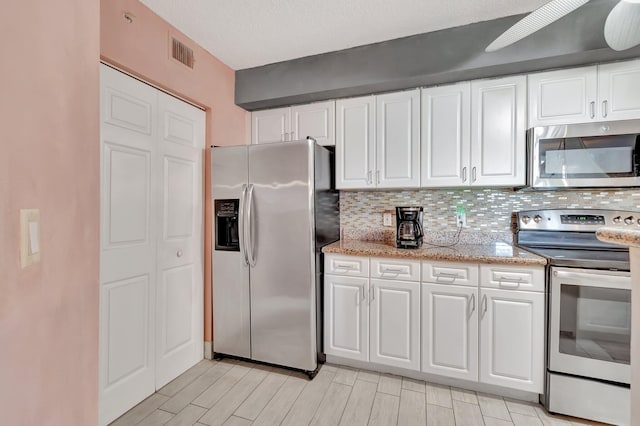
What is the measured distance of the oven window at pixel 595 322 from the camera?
1653 mm

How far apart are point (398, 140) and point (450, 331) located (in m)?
1.49

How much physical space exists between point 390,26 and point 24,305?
7.87 feet

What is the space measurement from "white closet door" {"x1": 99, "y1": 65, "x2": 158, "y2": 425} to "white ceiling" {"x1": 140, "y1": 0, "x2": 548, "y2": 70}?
0.62m

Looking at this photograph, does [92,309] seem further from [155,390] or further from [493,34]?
[493,34]

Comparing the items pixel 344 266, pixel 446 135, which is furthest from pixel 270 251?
pixel 446 135

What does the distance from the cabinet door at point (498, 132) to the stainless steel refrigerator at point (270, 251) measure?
1207mm

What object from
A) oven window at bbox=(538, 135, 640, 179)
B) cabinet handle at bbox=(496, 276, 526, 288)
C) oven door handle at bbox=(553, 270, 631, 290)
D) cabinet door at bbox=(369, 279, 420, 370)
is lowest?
cabinet door at bbox=(369, 279, 420, 370)

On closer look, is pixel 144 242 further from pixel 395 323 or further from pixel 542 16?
pixel 542 16

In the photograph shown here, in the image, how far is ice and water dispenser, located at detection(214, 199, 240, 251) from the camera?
7.78 feet

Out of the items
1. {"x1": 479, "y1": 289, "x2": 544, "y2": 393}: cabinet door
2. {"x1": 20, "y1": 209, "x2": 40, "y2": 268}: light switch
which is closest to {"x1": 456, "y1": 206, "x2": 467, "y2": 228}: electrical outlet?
{"x1": 479, "y1": 289, "x2": 544, "y2": 393}: cabinet door

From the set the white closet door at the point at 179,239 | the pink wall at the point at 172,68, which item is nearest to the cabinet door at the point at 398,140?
the pink wall at the point at 172,68

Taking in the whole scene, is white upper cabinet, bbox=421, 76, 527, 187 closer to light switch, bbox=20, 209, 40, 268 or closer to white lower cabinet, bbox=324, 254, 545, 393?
white lower cabinet, bbox=324, 254, 545, 393

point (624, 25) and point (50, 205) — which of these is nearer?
point (50, 205)

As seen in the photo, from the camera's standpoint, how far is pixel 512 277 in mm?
1873
